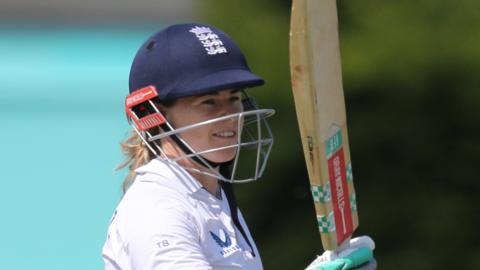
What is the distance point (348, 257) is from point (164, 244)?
2.19 ft

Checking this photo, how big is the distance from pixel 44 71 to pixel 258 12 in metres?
5.32

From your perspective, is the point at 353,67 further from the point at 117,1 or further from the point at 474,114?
the point at 117,1

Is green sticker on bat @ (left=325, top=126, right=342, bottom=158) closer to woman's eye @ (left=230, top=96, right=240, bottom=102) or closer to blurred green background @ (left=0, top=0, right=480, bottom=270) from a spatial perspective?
woman's eye @ (left=230, top=96, right=240, bottom=102)

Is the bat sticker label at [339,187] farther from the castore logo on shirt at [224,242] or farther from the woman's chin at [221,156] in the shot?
the castore logo on shirt at [224,242]

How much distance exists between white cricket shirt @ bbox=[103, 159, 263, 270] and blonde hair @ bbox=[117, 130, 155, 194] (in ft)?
0.32

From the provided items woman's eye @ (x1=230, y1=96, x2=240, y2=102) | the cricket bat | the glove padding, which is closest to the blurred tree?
the cricket bat

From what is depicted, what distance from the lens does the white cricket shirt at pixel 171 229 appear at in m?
2.26

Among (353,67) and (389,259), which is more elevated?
(353,67)

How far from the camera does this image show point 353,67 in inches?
169

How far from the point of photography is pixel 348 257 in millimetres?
2748

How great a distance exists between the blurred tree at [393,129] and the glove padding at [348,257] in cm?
154

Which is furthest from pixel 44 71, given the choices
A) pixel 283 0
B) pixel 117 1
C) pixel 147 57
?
pixel 147 57

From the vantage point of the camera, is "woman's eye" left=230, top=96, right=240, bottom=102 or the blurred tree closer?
"woman's eye" left=230, top=96, right=240, bottom=102

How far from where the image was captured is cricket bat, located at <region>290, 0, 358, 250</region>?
2533mm
